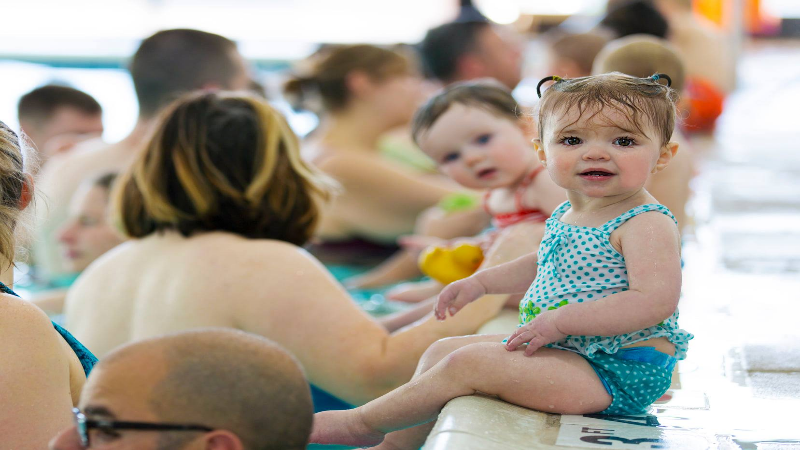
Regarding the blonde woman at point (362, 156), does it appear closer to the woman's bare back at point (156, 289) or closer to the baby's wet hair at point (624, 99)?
the woman's bare back at point (156, 289)

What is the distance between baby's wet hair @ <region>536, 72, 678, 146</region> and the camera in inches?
62.6

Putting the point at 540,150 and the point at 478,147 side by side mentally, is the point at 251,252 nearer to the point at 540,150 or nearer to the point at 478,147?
the point at 478,147

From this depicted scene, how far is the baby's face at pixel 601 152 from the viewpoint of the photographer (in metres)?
1.59

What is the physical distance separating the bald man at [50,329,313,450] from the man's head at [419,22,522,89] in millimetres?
4460

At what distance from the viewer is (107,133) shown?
1004 cm

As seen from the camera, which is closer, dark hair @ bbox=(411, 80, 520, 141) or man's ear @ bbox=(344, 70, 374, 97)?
dark hair @ bbox=(411, 80, 520, 141)

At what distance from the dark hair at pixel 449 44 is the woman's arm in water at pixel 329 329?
353 cm

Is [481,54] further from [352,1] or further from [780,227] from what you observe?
[352,1]

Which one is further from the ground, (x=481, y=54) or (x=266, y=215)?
(x=481, y=54)

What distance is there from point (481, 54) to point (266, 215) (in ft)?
11.1

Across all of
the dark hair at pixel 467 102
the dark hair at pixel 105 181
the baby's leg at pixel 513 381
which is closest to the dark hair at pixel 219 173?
the dark hair at pixel 467 102

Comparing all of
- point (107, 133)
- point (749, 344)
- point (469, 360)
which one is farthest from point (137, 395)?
point (107, 133)

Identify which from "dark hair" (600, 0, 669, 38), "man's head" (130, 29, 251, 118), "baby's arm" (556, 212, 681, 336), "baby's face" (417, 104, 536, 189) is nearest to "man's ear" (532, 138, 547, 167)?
"baby's arm" (556, 212, 681, 336)

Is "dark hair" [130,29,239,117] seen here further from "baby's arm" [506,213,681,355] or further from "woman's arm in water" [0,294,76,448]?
"baby's arm" [506,213,681,355]
